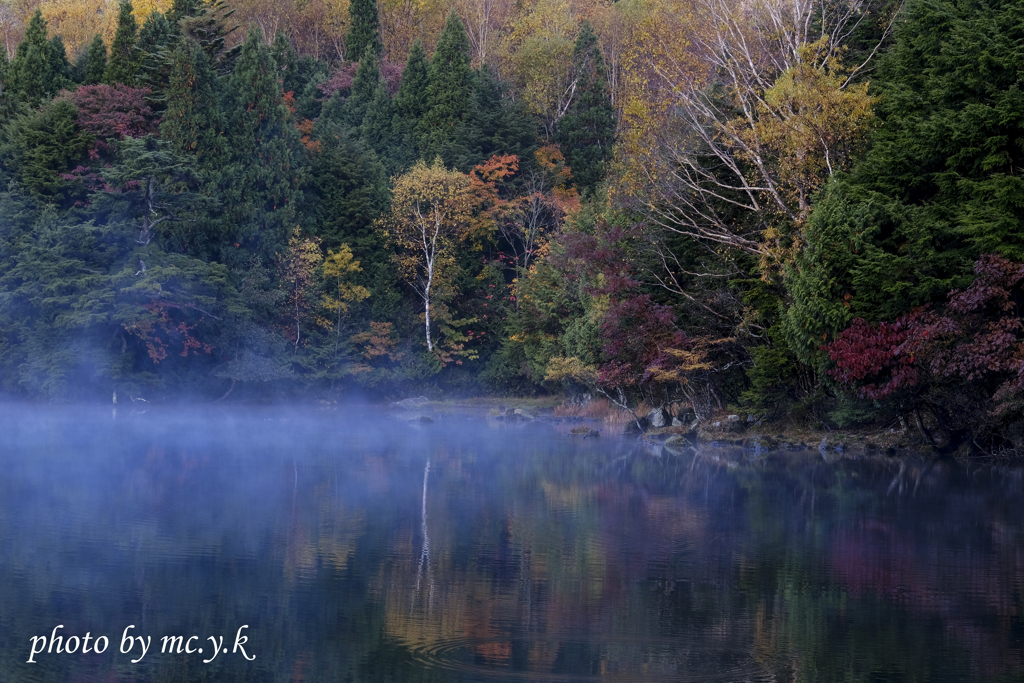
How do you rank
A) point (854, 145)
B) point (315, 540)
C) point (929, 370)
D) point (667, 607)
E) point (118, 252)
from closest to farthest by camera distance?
point (667, 607)
point (315, 540)
point (929, 370)
point (854, 145)
point (118, 252)

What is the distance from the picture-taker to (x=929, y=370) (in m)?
22.2

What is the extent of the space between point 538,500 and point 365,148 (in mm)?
35487

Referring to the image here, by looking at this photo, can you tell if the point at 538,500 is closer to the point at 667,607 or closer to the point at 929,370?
the point at 667,607

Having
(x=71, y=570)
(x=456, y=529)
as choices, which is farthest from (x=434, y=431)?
(x=71, y=570)

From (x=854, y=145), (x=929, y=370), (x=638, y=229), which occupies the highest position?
(x=854, y=145)

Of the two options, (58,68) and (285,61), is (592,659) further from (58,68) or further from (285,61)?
(285,61)

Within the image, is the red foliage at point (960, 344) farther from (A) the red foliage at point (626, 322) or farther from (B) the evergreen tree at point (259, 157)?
(B) the evergreen tree at point (259, 157)

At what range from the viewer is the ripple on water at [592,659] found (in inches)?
306

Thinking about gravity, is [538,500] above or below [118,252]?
below

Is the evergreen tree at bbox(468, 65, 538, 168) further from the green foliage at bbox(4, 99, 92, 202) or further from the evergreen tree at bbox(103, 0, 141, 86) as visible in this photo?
the green foliage at bbox(4, 99, 92, 202)

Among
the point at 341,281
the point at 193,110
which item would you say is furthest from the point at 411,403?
the point at 193,110

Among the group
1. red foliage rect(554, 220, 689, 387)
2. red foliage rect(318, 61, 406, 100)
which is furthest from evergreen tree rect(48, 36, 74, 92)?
red foliage rect(554, 220, 689, 387)

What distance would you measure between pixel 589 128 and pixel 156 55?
800 inches

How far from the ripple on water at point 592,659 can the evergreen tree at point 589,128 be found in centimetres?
4442
